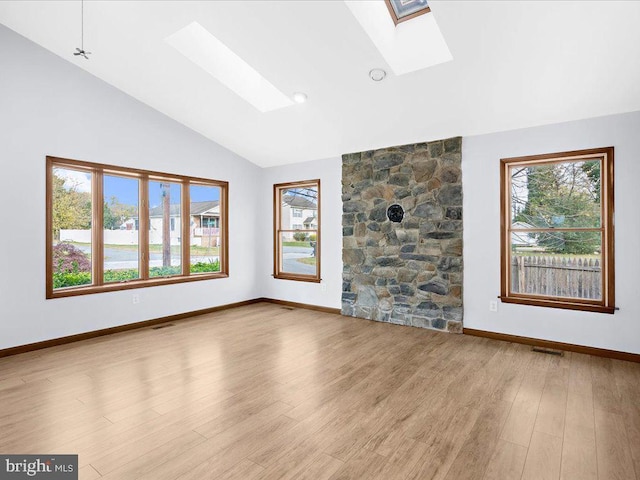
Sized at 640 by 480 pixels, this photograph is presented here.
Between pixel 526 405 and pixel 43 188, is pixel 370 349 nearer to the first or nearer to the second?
pixel 526 405

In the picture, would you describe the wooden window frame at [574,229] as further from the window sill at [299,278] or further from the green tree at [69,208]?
the green tree at [69,208]

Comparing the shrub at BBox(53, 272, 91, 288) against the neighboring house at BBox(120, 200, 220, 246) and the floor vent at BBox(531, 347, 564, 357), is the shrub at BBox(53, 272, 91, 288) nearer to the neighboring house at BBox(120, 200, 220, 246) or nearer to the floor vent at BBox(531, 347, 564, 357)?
the neighboring house at BBox(120, 200, 220, 246)

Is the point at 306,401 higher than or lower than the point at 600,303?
lower

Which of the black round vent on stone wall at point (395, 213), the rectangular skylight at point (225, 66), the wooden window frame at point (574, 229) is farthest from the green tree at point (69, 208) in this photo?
the wooden window frame at point (574, 229)

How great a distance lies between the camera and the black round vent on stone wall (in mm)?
4852

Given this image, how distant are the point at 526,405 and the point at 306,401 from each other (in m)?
1.64

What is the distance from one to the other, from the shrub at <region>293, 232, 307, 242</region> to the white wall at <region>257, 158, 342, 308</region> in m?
0.44

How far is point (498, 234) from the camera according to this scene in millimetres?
4164

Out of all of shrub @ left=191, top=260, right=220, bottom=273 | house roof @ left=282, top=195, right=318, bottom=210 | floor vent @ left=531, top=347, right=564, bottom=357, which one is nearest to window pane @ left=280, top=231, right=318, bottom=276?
house roof @ left=282, top=195, right=318, bottom=210

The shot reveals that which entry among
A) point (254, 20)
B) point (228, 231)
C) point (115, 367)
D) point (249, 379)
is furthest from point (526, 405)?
point (228, 231)

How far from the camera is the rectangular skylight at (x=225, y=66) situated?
361 cm

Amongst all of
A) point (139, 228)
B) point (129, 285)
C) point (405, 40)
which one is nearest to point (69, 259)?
point (129, 285)

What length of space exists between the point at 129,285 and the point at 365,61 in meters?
4.00

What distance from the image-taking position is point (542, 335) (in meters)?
3.90
